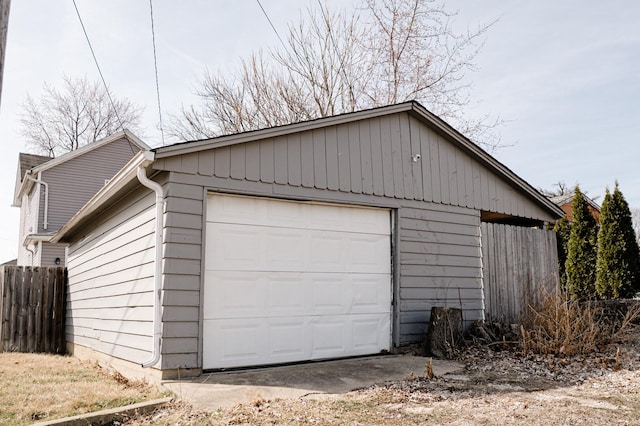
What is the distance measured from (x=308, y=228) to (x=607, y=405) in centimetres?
389

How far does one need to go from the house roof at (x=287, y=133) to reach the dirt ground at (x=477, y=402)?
2722 mm

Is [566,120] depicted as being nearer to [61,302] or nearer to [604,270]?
[604,270]

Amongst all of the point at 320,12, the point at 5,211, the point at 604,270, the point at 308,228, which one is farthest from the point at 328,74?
the point at 5,211

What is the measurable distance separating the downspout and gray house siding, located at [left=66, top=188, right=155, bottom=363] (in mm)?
248

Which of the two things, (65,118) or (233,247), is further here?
(65,118)

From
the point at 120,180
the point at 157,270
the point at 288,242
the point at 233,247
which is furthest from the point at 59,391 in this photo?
the point at 288,242

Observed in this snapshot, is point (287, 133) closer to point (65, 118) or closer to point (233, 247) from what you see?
point (233, 247)

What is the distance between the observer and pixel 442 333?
7.14 m

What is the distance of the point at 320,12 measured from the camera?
55.0ft

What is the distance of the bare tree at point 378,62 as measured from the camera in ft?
53.5

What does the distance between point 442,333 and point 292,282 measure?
2.29 metres

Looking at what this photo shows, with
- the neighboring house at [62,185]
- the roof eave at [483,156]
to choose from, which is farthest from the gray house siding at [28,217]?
the roof eave at [483,156]

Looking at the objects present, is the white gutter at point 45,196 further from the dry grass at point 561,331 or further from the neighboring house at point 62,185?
the dry grass at point 561,331

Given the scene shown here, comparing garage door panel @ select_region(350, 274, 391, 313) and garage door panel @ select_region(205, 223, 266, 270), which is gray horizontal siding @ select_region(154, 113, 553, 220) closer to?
garage door panel @ select_region(205, 223, 266, 270)
